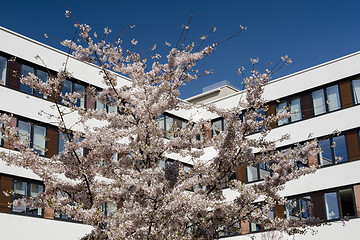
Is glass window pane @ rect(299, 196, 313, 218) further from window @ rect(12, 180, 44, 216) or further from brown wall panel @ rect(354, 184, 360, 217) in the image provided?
window @ rect(12, 180, 44, 216)

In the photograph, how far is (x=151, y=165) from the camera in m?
10.5

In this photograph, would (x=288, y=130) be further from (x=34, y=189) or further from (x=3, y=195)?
(x=3, y=195)

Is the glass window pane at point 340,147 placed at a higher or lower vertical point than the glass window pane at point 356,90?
lower

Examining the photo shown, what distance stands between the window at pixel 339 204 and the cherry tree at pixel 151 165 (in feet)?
37.9

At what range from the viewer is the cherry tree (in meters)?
9.16

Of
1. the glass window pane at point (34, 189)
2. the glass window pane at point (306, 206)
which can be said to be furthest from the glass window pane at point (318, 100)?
the glass window pane at point (34, 189)

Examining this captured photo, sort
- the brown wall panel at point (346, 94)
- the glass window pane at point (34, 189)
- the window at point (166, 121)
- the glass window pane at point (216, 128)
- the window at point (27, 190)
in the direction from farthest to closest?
the window at point (166, 121), the brown wall panel at point (346, 94), the glass window pane at point (34, 189), the window at point (27, 190), the glass window pane at point (216, 128)

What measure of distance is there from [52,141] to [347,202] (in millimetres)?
13623

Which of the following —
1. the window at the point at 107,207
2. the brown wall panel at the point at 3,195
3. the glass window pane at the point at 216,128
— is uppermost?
the glass window pane at the point at 216,128

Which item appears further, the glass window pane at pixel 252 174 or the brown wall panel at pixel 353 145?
the glass window pane at pixel 252 174

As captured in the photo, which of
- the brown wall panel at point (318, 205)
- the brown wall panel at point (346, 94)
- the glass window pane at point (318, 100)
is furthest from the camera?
the glass window pane at point (318, 100)

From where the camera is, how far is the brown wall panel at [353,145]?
73.6ft

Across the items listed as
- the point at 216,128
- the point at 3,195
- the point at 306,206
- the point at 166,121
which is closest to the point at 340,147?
the point at 306,206

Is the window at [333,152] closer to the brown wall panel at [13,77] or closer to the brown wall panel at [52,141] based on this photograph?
the brown wall panel at [52,141]
